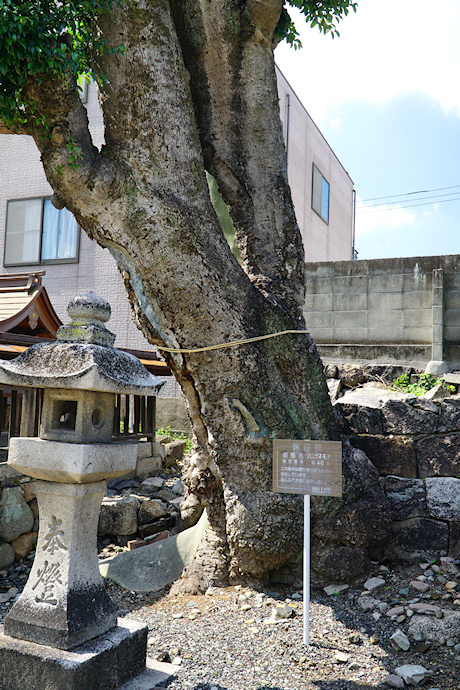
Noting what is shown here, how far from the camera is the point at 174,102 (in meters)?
5.04

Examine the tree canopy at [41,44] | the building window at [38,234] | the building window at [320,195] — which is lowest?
the tree canopy at [41,44]

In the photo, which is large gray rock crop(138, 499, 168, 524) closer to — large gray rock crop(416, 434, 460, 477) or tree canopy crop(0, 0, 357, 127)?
large gray rock crop(416, 434, 460, 477)

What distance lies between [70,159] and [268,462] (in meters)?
3.23

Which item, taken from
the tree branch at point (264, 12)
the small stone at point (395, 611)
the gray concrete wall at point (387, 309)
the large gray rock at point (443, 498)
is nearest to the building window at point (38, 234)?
the gray concrete wall at point (387, 309)

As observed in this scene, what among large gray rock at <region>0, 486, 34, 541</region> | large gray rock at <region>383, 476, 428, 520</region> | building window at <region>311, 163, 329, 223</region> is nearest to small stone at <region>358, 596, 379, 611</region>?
large gray rock at <region>383, 476, 428, 520</region>

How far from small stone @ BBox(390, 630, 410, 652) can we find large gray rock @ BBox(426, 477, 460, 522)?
1.61m

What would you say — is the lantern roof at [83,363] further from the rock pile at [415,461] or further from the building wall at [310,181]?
the building wall at [310,181]

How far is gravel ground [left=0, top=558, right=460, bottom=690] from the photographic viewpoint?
3.73 metres

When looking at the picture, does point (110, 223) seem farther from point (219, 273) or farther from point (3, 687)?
point (3, 687)

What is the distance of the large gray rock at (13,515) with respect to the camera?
6.67m

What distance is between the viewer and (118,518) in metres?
7.36

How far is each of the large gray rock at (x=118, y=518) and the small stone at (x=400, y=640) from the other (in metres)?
4.12

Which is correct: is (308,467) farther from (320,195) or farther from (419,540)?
(320,195)

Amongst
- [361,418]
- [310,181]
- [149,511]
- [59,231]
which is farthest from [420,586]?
[310,181]
